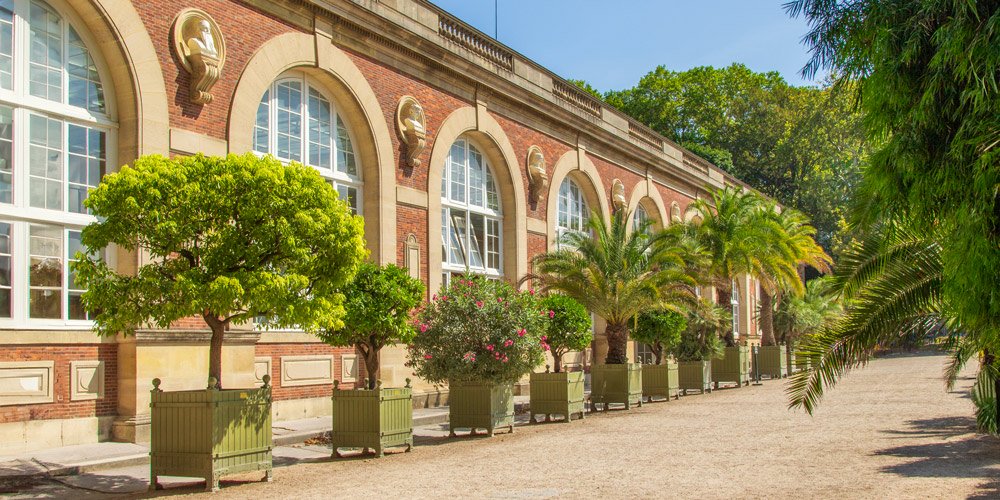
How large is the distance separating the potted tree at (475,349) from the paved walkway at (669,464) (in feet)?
1.80

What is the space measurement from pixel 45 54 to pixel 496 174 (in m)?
14.0

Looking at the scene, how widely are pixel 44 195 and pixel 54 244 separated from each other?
749 mm

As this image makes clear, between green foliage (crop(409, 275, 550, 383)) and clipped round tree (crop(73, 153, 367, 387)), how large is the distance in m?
4.88

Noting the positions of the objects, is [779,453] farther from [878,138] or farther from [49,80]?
[49,80]

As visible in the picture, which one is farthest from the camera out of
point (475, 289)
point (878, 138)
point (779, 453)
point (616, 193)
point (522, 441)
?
point (616, 193)

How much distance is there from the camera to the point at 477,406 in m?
16.6

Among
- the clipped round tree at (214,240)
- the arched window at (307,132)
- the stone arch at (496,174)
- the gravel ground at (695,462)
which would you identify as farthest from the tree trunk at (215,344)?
the stone arch at (496,174)

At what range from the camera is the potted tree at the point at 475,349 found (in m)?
16.4

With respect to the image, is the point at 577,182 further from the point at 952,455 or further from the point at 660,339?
the point at 952,455

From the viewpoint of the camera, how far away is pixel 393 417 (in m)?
14.2

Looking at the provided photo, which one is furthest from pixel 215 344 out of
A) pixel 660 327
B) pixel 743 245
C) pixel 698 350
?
pixel 743 245

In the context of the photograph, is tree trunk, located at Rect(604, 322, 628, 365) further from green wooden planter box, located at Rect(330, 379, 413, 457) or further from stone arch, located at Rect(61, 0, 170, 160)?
stone arch, located at Rect(61, 0, 170, 160)

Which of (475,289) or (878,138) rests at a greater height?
(878,138)

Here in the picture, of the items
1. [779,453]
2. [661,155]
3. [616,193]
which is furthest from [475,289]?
[661,155]
